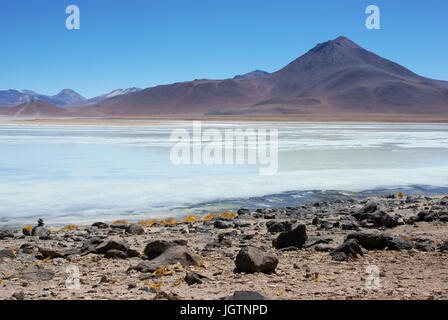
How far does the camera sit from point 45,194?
842 centimetres

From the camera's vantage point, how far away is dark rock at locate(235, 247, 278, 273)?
13.3 feet

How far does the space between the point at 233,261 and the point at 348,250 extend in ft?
3.76

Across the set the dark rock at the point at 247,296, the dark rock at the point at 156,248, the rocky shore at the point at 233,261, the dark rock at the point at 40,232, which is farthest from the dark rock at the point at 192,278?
the dark rock at the point at 40,232

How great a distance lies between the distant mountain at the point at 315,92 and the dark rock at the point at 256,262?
340ft

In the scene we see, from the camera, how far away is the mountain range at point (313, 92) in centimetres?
11356

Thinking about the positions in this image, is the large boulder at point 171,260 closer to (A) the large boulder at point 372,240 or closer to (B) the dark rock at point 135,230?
(B) the dark rock at point 135,230

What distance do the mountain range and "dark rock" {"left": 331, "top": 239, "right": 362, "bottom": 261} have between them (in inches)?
4016

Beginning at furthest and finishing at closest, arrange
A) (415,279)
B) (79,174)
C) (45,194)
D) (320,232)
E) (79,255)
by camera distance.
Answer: (79,174) < (45,194) < (320,232) < (79,255) < (415,279)

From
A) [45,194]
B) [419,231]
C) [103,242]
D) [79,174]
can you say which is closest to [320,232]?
[419,231]

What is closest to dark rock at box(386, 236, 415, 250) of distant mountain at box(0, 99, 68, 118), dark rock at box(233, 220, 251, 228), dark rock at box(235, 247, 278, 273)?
dark rock at box(235, 247, 278, 273)

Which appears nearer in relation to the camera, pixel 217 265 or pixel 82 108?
pixel 217 265

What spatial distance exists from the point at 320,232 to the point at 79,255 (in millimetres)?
2931

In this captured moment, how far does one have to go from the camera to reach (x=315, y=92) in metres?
136
